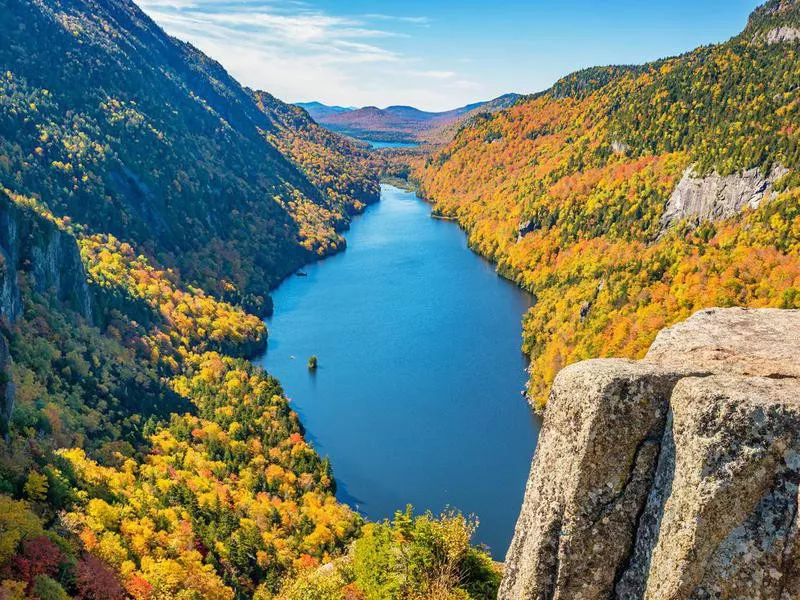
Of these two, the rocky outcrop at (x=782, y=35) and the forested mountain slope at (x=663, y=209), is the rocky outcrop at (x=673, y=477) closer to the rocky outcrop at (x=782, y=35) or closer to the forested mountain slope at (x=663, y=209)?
the forested mountain slope at (x=663, y=209)

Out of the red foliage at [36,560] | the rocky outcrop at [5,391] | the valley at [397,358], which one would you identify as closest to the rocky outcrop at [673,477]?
the valley at [397,358]

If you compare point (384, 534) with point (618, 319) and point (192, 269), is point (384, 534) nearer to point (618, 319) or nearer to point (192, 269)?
point (618, 319)

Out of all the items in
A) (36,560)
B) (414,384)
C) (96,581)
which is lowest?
(414,384)

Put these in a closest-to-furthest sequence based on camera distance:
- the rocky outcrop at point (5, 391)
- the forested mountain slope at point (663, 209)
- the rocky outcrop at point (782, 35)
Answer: the rocky outcrop at point (5, 391), the forested mountain slope at point (663, 209), the rocky outcrop at point (782, 35)

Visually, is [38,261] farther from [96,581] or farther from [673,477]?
[673,477]

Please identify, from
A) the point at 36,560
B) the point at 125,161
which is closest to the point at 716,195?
the point at 36,560

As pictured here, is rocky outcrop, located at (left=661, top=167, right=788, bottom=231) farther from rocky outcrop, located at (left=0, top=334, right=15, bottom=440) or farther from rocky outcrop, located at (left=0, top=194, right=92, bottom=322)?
rocky outcrop, located at (left=0, top=334, right=15, bottom=440)

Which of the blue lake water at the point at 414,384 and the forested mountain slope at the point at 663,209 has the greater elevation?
the forested mountain slope at the point at 663,209
